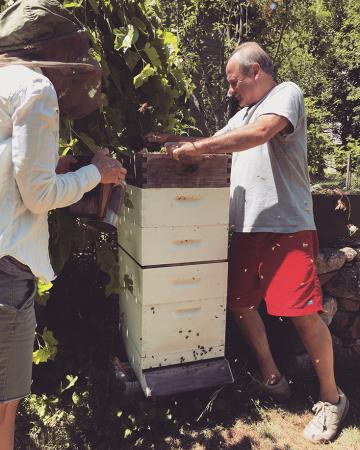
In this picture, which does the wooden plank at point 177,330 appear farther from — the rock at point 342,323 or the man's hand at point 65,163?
the rock at point 342,323

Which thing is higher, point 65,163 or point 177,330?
point 65,163

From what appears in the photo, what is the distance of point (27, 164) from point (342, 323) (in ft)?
7.77

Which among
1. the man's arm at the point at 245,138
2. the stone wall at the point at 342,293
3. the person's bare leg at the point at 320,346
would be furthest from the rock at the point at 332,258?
the man's arm at the point at 245,138

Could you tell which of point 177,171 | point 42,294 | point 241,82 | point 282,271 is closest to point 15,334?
point 42,294

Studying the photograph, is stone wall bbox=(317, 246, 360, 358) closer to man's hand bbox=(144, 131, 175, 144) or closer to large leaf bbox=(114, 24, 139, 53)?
man's hand bbox=(144, 131, 175, 144)

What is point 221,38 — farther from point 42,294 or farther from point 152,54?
point 42,294

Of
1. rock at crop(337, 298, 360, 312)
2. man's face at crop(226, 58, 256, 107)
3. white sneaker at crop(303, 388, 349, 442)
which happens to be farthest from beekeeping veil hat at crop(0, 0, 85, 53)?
rock at crop(337, 298, 360, 312)

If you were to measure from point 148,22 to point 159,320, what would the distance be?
149 cm

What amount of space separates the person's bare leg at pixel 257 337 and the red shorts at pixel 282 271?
0.54ft

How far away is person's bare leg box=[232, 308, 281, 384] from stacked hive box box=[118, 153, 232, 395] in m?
0.28

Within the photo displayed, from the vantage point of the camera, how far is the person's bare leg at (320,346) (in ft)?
7.34

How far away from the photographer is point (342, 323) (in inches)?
113

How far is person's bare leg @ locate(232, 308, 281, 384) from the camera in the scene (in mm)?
2508

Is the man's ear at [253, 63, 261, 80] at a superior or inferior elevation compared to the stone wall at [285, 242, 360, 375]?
superior
